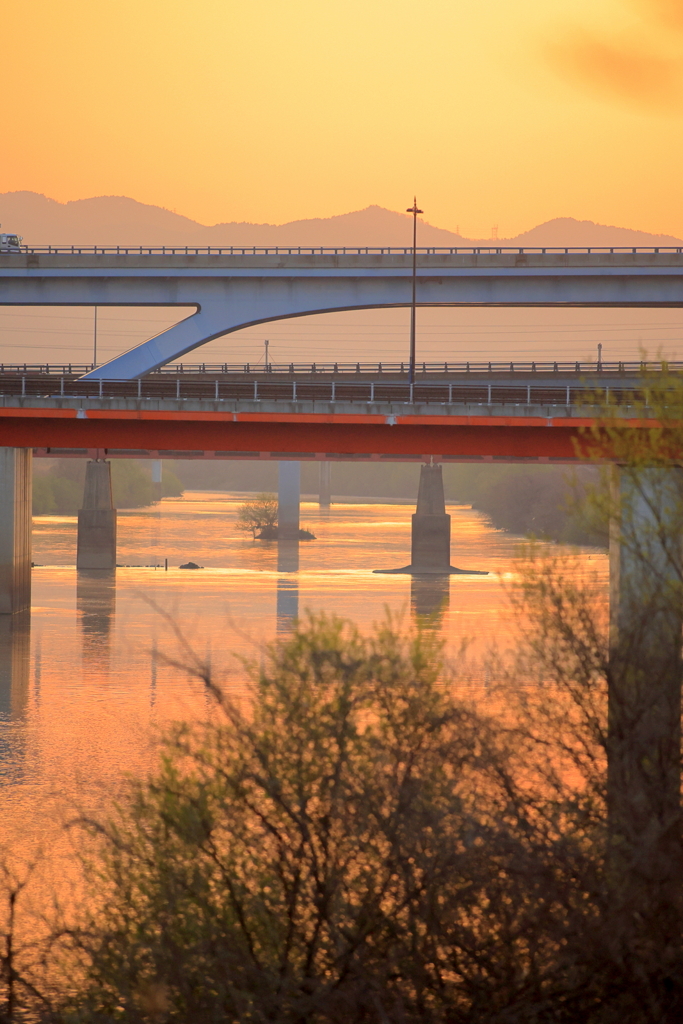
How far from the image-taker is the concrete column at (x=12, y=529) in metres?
48.5

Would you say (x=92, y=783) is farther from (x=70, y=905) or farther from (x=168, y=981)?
(x=168, y=981)

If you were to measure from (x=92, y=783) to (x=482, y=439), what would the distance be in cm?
2499

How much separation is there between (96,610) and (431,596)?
59.1ft

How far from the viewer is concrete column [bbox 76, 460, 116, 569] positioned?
76.9 metres

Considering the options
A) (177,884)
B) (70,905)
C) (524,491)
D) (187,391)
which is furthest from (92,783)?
(524,491)

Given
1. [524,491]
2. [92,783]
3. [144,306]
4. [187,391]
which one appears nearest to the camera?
[92,783]

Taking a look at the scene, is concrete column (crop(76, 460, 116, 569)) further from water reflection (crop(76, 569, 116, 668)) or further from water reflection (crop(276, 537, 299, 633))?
water reflection (crop(276, 537, 299, 633))

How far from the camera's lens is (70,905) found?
15.7 metres

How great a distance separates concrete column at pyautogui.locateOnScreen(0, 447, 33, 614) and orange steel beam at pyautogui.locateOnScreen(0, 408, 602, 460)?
3107 mm

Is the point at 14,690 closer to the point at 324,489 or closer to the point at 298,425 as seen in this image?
the point at 298,425

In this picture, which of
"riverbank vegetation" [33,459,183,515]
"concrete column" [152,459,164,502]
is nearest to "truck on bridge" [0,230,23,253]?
"riverbank vegetation" [33,459,183,515]

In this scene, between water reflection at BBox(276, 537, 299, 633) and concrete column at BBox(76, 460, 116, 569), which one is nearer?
water reflection at BBox(276, 537, 299, 633)

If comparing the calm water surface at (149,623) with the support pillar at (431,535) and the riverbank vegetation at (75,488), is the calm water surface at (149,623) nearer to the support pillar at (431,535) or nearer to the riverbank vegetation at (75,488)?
the support pillar at (431,535)

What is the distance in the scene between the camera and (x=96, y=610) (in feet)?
181
